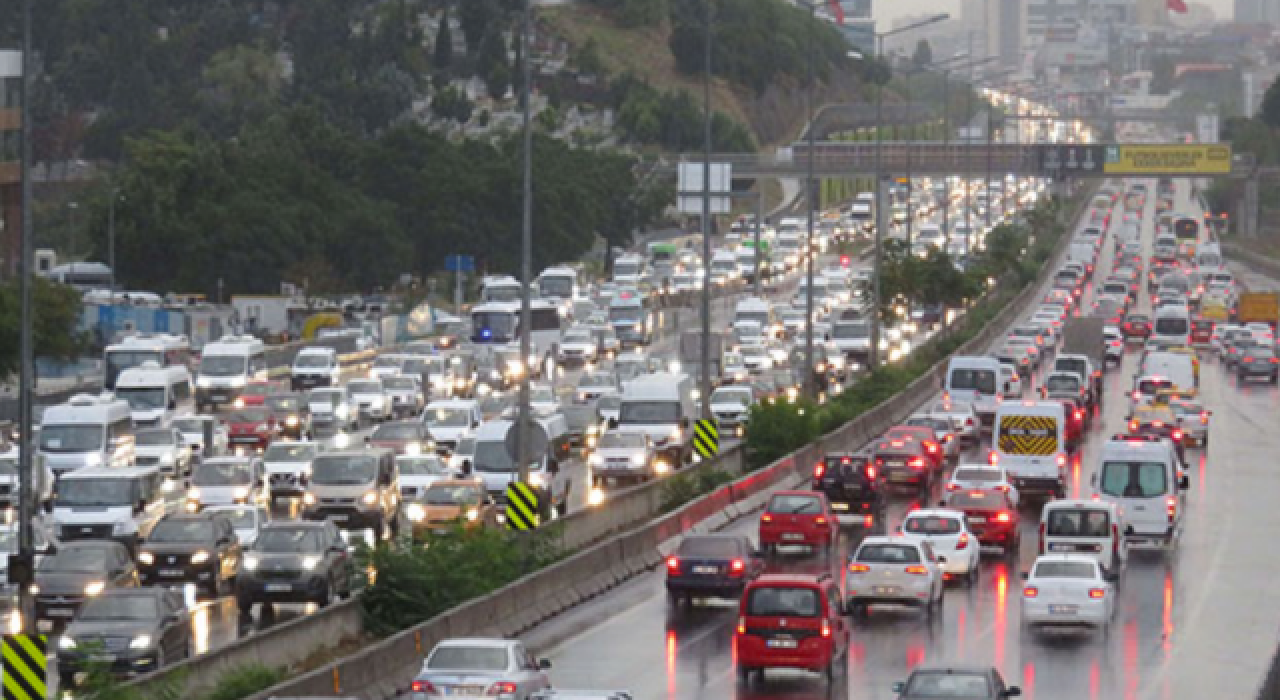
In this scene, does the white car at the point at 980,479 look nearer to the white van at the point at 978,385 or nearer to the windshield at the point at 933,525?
the windshield at the point at 933,525

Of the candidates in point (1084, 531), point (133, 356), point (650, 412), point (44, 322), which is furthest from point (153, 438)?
point (44, 322)

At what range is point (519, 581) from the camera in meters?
38.6

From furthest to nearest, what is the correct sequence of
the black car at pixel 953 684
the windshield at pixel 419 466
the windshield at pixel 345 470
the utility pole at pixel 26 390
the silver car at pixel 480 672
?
the windshield at pixel 419 466 → the windshield at pixel 345 470 → the silver car at pixel 480 672 → the utility pole at pixel 26 390 → the black car at pixel 953 684

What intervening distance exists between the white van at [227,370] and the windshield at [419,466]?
2327cm

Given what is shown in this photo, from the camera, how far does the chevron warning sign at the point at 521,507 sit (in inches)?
1610

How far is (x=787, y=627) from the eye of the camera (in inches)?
1280

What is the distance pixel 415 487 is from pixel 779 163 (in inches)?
4755

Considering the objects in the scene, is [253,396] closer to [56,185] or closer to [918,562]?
[918,562]

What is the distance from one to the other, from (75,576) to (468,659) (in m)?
10.9

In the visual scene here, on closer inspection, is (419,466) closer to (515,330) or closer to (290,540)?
(290,540)

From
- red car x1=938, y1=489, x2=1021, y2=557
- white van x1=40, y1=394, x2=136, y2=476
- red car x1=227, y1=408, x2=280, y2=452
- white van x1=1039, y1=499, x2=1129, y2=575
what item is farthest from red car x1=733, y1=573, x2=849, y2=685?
red car x1=227, y1=408, x2=280, y2=452

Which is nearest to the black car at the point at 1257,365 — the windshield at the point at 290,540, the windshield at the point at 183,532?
the windshield at the point at 183,532

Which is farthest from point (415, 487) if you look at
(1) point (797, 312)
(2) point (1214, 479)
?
(1) point (797, 312)

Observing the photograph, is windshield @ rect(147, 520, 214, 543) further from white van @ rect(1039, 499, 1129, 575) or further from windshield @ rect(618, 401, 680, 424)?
windshield @ rect(618, 401, 680, 424)
